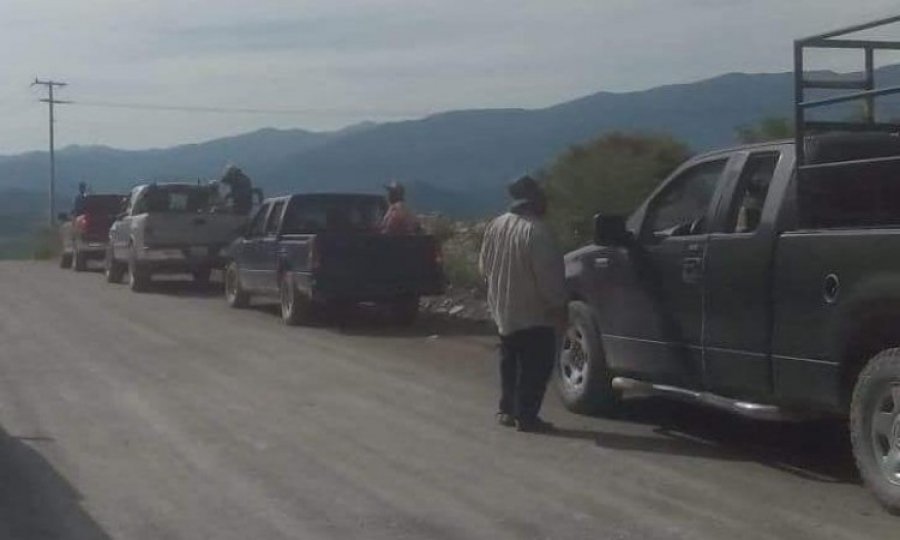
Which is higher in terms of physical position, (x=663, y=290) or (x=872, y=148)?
(x=872, y=148)

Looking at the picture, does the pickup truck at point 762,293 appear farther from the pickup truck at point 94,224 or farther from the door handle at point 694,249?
the pickup truck at point 94,224

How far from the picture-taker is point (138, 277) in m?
28.0

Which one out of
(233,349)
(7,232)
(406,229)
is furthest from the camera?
(7,232)

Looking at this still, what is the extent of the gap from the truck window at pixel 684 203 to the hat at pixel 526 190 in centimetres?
86

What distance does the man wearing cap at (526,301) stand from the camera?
12.3 metres

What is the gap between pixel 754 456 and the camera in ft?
36.4

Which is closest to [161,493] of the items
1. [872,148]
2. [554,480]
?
[554,480]

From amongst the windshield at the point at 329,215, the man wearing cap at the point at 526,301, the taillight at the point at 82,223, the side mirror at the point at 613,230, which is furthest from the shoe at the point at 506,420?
the taillight at the point at 82,223

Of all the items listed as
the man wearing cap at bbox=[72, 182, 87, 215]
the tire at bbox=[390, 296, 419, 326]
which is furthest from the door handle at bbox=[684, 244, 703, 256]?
the man wearing cap at bbox=[72, 182, 87, 215]

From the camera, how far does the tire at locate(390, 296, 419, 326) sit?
68.9 ft

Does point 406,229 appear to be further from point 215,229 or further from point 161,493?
point 161,493

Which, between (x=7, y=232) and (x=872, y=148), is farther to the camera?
(x=7, y=232)

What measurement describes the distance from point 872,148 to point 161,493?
497cm

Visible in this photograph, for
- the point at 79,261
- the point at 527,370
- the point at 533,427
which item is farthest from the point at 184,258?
the point at 533,427
